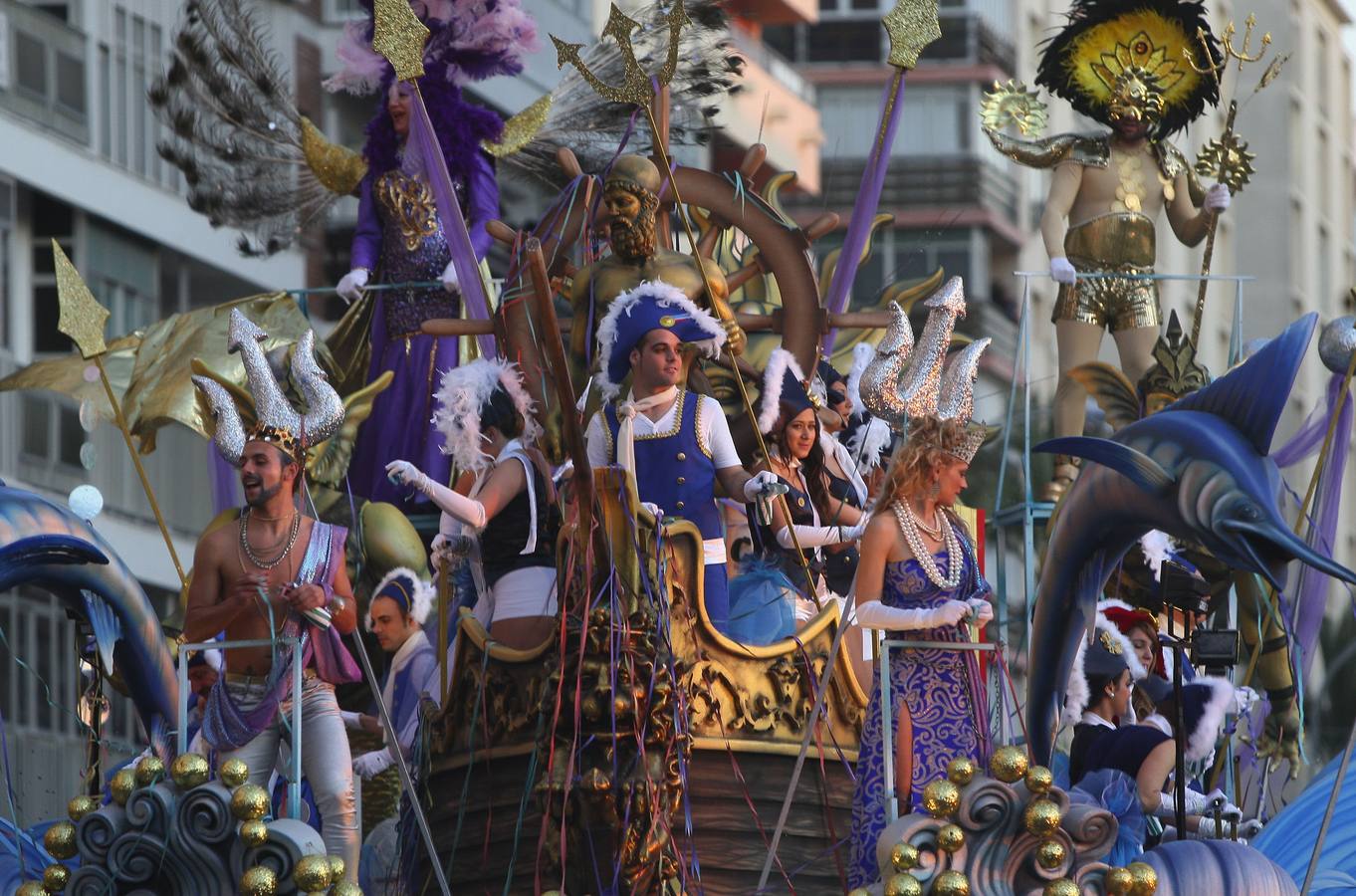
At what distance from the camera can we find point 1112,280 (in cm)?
1716

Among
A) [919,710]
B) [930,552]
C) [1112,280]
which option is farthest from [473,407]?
[1112,280]

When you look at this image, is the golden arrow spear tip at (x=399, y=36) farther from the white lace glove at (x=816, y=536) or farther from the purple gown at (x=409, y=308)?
the white lace glove at (x=816, y=536)

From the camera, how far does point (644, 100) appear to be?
14.1 metres

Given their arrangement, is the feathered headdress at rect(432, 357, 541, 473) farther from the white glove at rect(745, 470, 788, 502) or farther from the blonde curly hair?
the blonde curly hair

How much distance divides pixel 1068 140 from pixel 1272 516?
19.0ft

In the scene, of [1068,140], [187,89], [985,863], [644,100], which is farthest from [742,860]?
[187,89]

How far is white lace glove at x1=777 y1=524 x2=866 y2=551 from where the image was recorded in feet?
45.2

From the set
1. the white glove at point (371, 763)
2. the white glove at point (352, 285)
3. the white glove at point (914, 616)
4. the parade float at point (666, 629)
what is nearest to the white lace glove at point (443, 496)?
the parade float at point (666, 629)

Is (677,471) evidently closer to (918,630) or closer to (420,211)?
(918,630)

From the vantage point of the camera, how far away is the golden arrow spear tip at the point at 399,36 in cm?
1513

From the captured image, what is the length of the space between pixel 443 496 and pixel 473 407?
2.79 ft

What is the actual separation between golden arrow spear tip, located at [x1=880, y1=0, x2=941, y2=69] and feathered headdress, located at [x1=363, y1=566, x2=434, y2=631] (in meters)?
2.98

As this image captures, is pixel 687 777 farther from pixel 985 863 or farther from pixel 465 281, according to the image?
pixel 465 281

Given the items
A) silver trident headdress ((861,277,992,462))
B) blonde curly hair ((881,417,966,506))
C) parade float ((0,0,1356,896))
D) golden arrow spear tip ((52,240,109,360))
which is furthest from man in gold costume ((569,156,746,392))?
golden arrow spear tip ((52,240,109,360))
